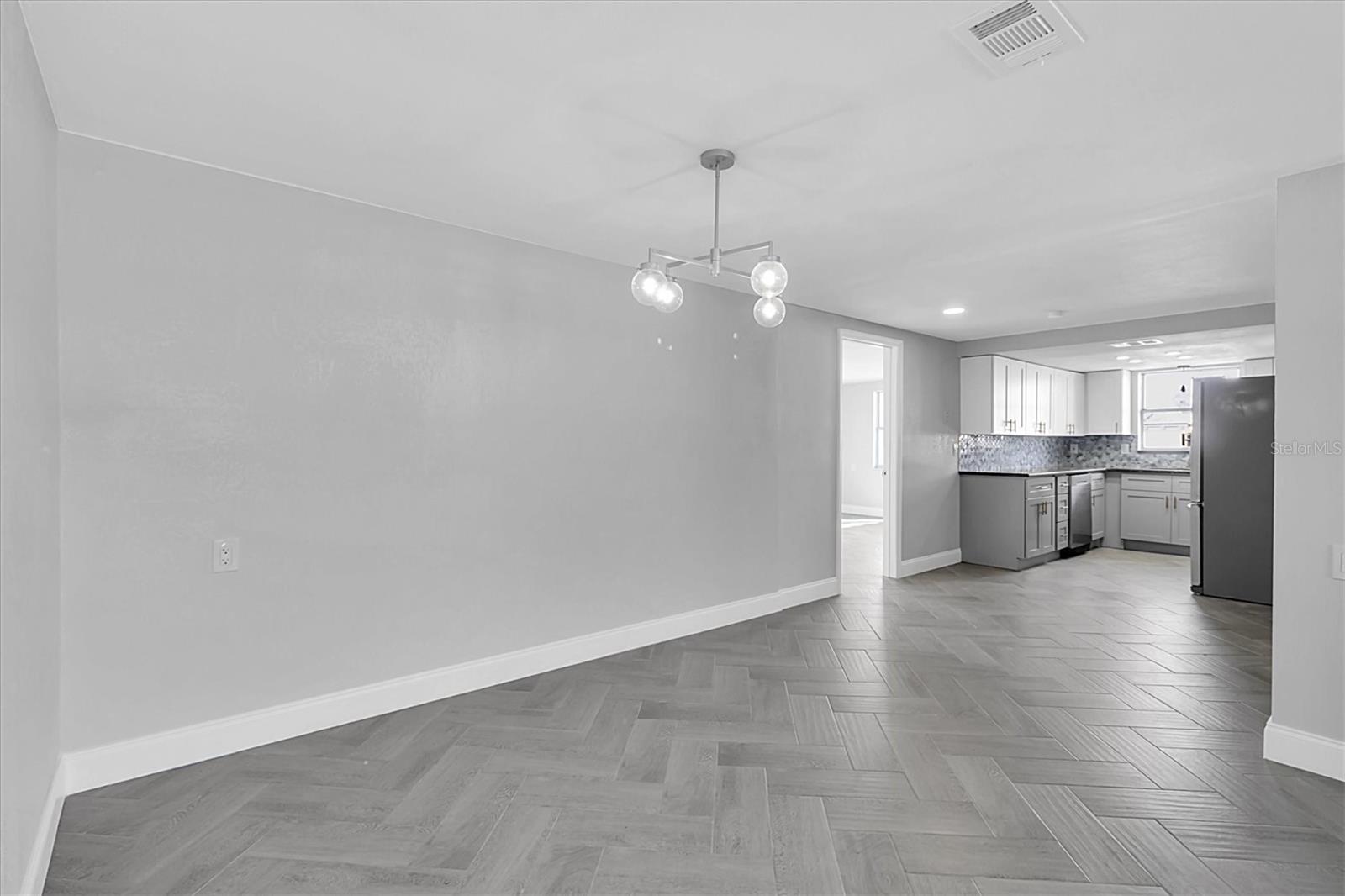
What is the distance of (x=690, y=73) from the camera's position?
6.96ft

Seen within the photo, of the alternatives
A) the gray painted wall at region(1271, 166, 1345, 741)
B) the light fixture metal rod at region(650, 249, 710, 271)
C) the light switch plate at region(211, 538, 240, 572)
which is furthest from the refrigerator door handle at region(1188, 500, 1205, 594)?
the light switch plate at region(211, 538, 240, 572)

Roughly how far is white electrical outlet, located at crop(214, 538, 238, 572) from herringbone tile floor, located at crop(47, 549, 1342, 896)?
2.56ft

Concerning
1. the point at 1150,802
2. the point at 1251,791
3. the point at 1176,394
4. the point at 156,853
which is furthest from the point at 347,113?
the point at 1176,394

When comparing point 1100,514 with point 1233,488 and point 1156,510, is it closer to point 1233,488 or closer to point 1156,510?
point 1156,510

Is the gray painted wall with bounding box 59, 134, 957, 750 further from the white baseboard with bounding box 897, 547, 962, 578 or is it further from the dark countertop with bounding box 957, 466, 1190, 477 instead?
the dark countertop with bounding box 957, 466, 1190, 477

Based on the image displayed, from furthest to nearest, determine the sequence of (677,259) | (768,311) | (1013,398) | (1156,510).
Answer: (1156,510)
(1013,398)
(677,259)
(768,311)

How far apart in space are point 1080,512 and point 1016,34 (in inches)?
296

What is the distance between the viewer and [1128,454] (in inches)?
356

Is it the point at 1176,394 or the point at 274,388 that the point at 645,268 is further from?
the point at 1176,394

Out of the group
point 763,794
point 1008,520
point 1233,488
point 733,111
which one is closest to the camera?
point 733,111

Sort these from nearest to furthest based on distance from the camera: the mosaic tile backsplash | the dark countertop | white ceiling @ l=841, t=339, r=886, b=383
A: the dark countertop, the mosaic tile backsplash, white ceiling @ l=841, t=339, r=886, b=383

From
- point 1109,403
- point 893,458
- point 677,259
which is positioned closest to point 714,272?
point 677,259

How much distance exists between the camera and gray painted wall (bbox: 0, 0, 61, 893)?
1.72 metres

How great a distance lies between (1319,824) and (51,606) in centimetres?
440
